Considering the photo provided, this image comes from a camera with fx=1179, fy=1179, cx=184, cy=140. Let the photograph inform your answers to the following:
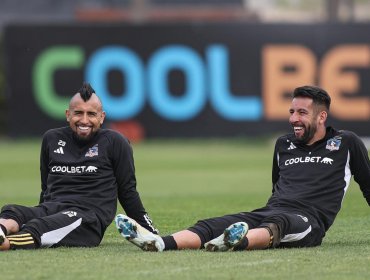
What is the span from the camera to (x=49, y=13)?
42250 mm

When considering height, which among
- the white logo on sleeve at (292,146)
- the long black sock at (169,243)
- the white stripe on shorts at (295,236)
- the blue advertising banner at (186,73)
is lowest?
the blue advertising banner at (186,73)

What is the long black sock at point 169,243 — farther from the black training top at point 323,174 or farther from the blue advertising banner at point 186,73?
the blue advertising banner at point 186,73

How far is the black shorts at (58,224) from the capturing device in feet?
30.1

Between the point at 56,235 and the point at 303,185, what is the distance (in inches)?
80.5

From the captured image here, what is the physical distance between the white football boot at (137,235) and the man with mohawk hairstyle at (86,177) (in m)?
0.75

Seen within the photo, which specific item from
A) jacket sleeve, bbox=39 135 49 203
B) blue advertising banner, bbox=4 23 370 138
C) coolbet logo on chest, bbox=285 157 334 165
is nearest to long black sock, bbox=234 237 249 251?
coolbet logo on chest, bbox=285 157 334 165

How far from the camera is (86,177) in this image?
9719 millimetres

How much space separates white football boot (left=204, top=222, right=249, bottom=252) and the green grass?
10 centimetres

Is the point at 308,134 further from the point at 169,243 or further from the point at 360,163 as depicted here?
the point at 169,243

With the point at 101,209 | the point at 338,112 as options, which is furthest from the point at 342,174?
the point at 338,112

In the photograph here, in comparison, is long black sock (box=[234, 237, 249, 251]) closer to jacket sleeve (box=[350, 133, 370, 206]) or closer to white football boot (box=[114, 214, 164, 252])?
white football boot (box=[114, 214, 164, 252])

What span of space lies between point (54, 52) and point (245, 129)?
5.14 metres

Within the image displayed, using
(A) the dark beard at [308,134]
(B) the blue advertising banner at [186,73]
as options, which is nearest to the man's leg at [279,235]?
(A) the dark beard at [308,134]

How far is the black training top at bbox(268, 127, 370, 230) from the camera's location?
31.2ft
